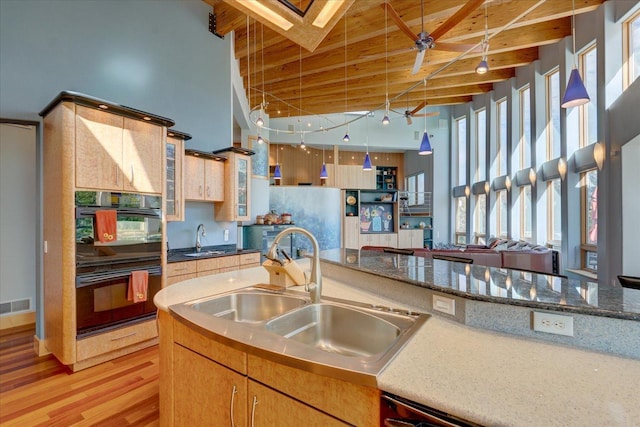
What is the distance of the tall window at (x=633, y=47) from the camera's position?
402 centimetres

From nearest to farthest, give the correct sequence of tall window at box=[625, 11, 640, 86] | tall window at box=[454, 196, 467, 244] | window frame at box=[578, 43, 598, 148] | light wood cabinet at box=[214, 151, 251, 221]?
tall window at box=[625, 11, 640, 86], light wood cabinet at box=[214, 151, 251, 221], window frame at box=[578, 43, 598, 148], tall window at box=[454, 196, 467, 244]

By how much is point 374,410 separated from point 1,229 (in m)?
4.82

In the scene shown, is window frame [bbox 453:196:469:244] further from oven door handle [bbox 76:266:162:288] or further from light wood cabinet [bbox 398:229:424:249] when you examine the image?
oven door handle [bbox 76:266:162:288]

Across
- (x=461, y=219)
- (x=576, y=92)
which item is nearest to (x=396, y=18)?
(x=576, y=92)

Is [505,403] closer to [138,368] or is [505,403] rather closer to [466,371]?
[466,371]

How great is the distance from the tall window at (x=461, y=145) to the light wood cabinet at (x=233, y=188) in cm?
745

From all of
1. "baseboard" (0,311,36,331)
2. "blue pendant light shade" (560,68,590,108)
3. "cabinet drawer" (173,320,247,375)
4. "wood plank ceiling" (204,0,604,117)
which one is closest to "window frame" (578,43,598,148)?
"wood plank ceiling" (204,0,604,117)

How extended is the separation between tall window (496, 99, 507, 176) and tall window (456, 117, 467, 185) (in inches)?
58.5

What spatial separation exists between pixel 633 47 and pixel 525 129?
8.96 ft

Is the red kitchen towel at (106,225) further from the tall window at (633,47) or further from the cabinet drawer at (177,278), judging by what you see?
the tall window at (633,47)

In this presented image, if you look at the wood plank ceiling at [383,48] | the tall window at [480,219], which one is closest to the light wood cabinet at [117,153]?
the wood plank ceiling at [383,48]

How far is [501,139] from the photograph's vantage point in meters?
7.75

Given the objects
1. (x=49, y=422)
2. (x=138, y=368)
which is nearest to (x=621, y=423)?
(x=49, y=422)

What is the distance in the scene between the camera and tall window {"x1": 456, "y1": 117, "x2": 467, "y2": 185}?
30.8 feet
